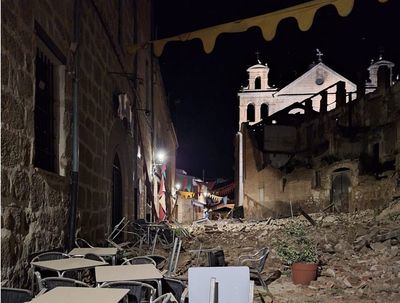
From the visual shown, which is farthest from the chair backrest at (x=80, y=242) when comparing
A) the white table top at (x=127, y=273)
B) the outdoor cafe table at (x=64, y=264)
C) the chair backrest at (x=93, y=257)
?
the white table top at (x=127, y=273)

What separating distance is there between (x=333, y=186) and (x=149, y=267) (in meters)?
19.7

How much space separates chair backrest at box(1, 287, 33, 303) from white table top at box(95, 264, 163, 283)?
0.64 m

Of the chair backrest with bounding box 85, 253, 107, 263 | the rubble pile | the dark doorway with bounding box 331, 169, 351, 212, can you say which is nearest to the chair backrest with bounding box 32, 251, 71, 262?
the chair backrest with bounding box 85, 253, 107, 263

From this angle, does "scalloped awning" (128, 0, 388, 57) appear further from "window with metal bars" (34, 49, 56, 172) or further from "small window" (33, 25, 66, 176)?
"window with metal bars" (34, 49, 56, 172)

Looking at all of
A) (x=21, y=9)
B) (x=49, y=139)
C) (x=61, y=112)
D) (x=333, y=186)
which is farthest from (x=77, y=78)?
(x=333, y=186)

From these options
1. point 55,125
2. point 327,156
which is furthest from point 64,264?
point 327,156

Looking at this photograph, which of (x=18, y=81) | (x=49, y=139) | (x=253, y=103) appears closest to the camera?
(x=18, y=81)

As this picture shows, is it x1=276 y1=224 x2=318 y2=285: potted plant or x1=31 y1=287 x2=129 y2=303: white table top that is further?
x1=276 y1=224 x2=318 y2=285: potted plant

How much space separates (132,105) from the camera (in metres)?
13.3

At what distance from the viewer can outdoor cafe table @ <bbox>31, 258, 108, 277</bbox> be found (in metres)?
4.31

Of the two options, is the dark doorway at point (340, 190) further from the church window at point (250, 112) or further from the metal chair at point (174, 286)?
the church window at point (250, 112)

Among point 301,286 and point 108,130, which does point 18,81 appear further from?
point 301,286

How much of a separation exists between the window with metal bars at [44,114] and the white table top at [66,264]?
3.93ft

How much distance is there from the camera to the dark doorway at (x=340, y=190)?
71.6 ft
